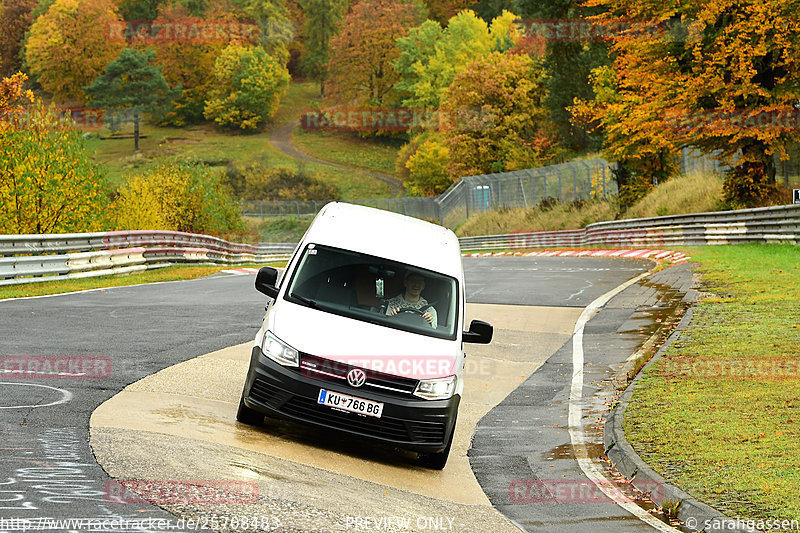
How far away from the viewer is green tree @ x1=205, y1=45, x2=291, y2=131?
14312 cm

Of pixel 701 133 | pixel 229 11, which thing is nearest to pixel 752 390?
pixel 701 133

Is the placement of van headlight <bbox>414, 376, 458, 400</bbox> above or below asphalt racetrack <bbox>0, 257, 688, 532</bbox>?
above

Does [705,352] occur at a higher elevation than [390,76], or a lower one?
lower

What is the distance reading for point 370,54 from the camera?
452 ft

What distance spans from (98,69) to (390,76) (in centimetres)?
4649

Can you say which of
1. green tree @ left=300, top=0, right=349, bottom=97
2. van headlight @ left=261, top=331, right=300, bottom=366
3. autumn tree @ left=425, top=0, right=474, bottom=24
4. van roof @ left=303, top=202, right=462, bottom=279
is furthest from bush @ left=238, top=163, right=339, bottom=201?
van headlight @ left=261, top=331, right=300, bottom=366

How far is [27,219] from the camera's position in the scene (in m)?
33.6

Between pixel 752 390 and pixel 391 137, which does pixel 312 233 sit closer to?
pixel 752 390

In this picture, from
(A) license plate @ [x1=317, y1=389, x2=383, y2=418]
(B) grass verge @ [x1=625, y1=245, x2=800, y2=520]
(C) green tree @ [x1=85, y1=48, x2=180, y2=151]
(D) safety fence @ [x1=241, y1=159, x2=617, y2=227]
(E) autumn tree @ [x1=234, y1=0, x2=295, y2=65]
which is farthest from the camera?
(E) autumn tree @ [x1=234, y1=0, x2=295, y2=65]

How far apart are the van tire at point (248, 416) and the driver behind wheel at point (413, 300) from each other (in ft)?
5.01

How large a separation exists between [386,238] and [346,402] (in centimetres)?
211

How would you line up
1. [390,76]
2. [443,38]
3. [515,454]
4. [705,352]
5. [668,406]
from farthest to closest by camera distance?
[390,76] → [443,38] → [705,352] → [668,406] → [515,454]

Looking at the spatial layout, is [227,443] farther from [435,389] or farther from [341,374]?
[435,389]

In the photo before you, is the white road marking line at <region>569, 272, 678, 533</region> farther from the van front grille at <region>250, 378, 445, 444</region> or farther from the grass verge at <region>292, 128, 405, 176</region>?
the grass verge at <region>292, 128, 405, 176</region>
